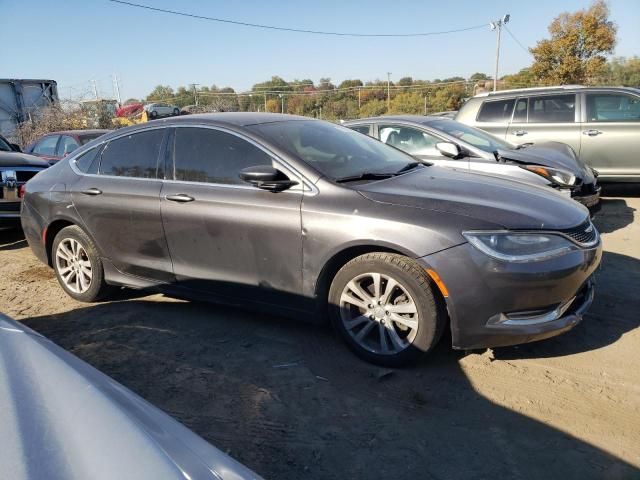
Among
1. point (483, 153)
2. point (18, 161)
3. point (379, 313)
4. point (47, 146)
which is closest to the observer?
point (379, 313)

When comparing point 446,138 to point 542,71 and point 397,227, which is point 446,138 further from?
point 542,71

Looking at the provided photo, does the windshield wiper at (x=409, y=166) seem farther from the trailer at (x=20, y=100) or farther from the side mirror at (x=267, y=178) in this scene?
the trailer at (x=20, y=100)

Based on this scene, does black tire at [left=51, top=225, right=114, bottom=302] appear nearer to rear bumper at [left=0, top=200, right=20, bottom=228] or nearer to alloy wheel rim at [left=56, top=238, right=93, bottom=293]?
alloy wheel rim at [left=56, top=238, right=93, bottom=293]

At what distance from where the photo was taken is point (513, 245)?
9.53 ft

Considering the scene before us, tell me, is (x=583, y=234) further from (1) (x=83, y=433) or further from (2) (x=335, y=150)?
(1) (x=83, y=433)

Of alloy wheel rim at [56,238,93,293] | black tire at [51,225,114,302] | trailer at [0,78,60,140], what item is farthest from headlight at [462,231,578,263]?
trailer at [0,78,60,140]

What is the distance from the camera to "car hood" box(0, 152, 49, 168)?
697 centimetres

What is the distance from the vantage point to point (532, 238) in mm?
2951

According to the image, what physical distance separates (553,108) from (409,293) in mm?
6660

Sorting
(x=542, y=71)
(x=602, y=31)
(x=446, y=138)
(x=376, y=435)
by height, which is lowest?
(x=376, y=435)

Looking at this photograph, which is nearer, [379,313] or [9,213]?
[379,313]

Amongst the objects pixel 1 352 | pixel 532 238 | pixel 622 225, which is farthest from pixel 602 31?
pixel 1 352

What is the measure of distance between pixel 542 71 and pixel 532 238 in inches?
1283

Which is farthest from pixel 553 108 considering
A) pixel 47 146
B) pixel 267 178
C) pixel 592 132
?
pixel 47 146
